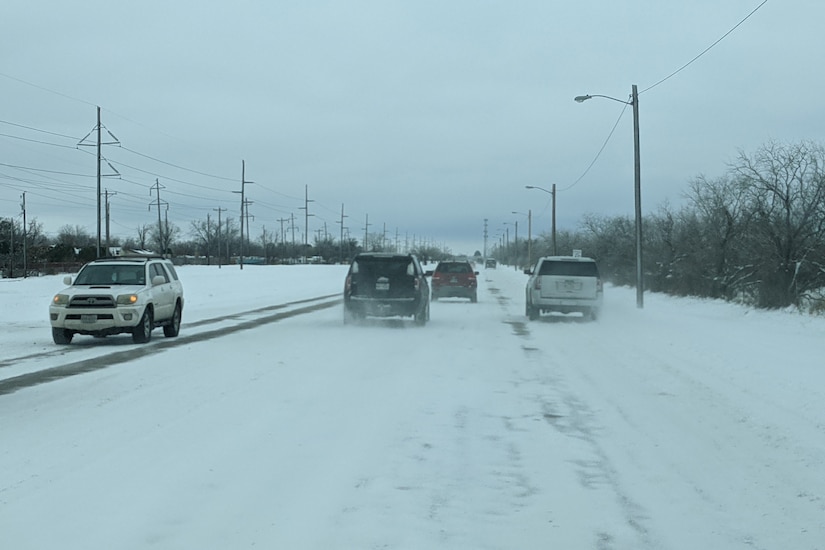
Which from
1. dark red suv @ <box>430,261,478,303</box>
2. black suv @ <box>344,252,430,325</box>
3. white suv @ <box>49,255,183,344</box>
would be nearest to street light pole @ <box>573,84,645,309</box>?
dark red suv @ <box>430,261,478,303</box>

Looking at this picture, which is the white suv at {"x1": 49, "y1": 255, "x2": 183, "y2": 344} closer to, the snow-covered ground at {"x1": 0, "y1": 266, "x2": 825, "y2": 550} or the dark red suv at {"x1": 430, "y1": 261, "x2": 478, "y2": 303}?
the snow-covered ground at {"x1": 0, "y1": 266, "x2": 825, "y2": 550}

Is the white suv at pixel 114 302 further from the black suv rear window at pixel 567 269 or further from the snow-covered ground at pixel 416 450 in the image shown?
the black suv rear window at pixel 567 269

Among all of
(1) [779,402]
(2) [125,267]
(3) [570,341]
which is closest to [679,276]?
(3) [570,341]

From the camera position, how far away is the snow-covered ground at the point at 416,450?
575 cm

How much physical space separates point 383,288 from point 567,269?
18.4ft

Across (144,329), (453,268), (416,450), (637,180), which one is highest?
(637,180)

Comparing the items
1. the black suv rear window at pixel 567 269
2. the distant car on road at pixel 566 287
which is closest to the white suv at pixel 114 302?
the distant car on road at pixel 566 287

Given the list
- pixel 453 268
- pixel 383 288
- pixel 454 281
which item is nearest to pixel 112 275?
pixel 383 288

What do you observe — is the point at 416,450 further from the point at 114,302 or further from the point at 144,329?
the point at 144,329

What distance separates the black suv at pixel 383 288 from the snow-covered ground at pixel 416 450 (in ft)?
18.8

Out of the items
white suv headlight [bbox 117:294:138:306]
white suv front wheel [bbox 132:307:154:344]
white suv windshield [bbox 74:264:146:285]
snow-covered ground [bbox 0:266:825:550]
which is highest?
white suv windshield [bbox 74:264:146:285]

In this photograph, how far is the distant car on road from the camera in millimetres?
24797

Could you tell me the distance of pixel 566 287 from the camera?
24.8 metres

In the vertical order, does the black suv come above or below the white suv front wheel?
above
